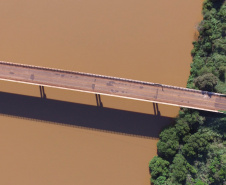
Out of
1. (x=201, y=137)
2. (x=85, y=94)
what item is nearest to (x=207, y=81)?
(x=201, y=137)

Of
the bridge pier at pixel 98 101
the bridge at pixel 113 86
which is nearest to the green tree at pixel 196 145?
the bridge at pixel 113 86

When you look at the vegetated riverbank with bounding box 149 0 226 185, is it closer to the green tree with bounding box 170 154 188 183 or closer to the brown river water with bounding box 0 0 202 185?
the green tree with bounding box 170 154 188 183

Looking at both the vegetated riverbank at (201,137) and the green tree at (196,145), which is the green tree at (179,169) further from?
the green tree at (196,145)

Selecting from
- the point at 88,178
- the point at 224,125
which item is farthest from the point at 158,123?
the point at 88,178

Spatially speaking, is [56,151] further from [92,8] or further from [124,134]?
[92,8]

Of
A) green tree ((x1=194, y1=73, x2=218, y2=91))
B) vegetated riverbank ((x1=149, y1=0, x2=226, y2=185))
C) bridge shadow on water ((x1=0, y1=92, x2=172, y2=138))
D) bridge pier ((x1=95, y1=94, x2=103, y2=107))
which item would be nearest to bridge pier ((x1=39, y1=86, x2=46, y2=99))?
bridge shadow on water ((x1=0, y1=92, x2=172, y2=138))

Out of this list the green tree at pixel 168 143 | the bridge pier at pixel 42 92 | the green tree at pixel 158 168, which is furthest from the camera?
the bridge pier at pixel 42 92

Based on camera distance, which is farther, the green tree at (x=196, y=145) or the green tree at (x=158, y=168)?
the green tree at (x=158, y=168)
